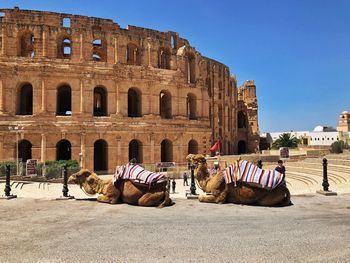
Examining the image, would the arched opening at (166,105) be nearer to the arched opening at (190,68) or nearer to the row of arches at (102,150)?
the row of arches at (102,150)

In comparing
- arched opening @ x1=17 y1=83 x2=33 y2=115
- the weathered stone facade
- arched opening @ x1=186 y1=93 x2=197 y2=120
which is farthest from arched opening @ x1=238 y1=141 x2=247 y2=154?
arched opening @ x1=17 y1=83 x2=33 y2=115

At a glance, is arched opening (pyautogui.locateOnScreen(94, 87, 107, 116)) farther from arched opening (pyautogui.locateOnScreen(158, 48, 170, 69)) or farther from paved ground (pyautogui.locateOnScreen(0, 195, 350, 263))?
paved ground (pyautogui.locateOnScreen(0, 195, 350, 263))

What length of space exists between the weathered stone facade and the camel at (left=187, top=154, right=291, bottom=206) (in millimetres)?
18671

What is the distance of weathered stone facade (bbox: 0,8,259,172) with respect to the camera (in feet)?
92.2

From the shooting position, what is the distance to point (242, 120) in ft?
183

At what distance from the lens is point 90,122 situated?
29.1 m

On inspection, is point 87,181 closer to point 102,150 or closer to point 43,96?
point 43,96

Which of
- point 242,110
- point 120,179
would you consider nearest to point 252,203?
point 120,179

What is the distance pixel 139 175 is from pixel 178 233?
391 cm

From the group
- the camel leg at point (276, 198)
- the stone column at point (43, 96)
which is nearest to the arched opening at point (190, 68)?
the stone column at point (43, 96)

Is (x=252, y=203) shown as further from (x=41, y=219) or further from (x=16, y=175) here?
(x=16, y=175)

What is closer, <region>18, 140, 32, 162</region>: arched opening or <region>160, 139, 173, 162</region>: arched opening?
<region>18, 140, 32, 162</region>: arched opening

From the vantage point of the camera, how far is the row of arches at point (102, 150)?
30219mm

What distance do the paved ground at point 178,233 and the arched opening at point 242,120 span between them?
4341 cm
